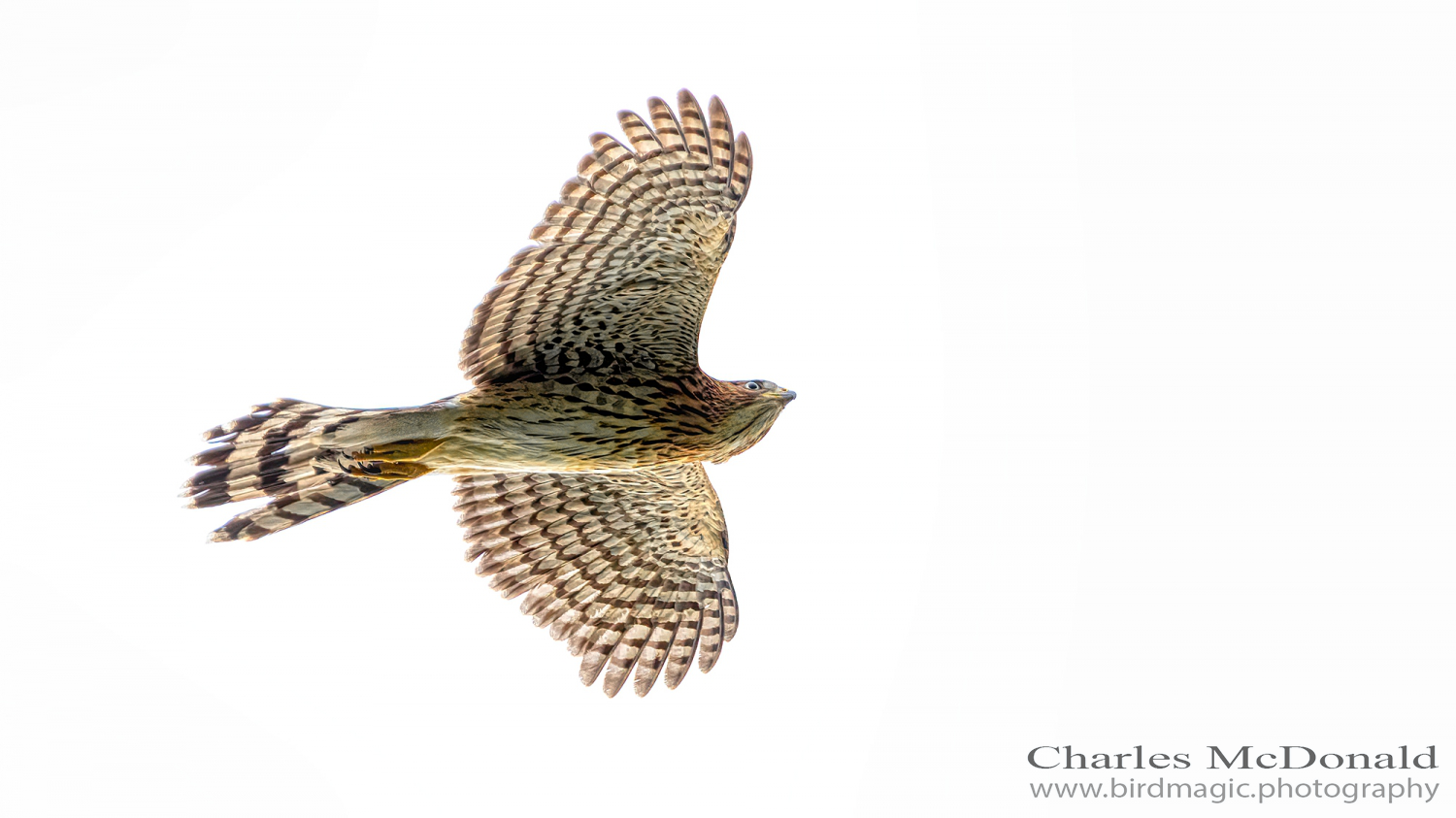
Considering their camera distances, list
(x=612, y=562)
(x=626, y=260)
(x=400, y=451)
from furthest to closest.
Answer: (x=612, y=562)
(x=400, y=451)
(x=626, y=260)

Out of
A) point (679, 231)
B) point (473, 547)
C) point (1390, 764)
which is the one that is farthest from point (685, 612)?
point (1390, 764)

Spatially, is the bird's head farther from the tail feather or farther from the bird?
the tail feather

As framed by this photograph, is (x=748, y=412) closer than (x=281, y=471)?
No

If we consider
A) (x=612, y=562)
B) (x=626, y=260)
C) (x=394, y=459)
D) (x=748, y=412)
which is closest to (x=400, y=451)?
(x=394, y=459)

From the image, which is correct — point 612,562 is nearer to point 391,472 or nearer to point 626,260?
point 391,472

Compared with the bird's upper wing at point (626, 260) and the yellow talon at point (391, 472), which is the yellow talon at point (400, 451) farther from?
the bird's upper wing at point (626, 260)

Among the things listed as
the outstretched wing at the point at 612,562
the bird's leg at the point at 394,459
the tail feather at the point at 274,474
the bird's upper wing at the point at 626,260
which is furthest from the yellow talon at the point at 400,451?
the outstretched wing at the point at 612,562

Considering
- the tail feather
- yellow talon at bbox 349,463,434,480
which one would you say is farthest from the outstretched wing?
the tail feather
